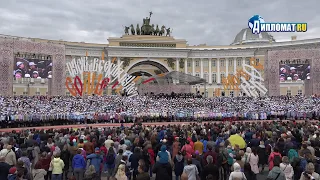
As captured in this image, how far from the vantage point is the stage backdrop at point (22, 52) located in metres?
32.7

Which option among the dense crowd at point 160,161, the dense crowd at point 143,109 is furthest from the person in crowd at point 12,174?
the dense crowd at point 143,109

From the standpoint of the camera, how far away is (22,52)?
113ft

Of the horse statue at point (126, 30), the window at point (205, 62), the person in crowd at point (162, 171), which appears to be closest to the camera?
the person in crowd at point (162, 171)

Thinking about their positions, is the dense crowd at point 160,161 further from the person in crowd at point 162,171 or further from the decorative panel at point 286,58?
the decorative panel at point 286,58

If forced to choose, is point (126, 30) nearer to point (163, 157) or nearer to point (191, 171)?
point (163, 157)

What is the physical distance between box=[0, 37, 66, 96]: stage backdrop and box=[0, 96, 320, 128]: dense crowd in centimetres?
197

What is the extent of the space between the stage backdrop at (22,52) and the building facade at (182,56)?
29007mm

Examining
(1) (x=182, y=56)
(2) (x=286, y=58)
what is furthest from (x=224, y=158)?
(1) (x=182, y=56)

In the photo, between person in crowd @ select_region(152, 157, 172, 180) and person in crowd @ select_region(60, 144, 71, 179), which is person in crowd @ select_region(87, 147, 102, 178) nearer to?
person in crowd @ select_region(60, 144, 71, 179)

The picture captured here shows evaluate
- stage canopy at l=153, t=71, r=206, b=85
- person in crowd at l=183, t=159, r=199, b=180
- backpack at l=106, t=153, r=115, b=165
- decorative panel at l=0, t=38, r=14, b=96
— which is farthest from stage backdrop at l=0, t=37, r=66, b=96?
person in crowd at l=183, t=159, r=199, b=180

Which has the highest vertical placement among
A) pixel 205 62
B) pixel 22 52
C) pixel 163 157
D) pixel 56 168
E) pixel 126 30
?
pixel 126 30

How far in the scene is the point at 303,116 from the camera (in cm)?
3519

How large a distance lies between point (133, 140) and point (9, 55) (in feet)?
80.4

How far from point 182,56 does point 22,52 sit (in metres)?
43.5
